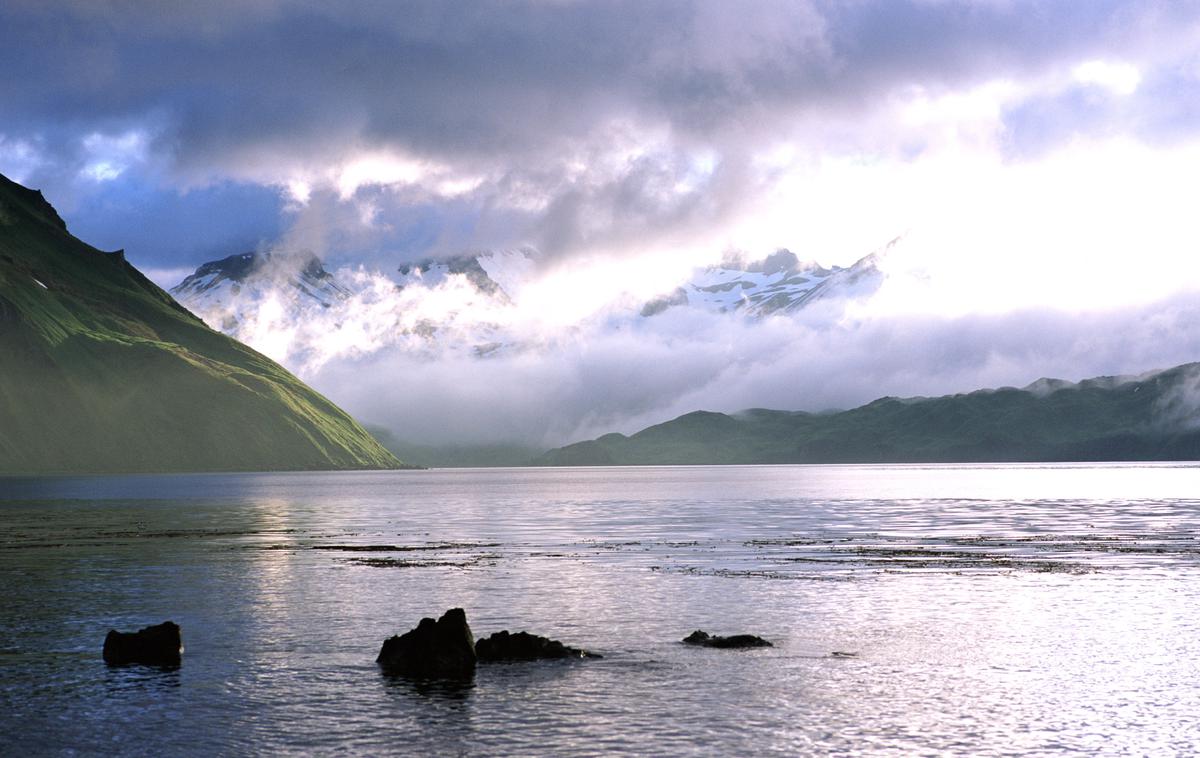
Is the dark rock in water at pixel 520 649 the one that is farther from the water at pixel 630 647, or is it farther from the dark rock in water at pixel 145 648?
the dark rock in water at pixel 145 648

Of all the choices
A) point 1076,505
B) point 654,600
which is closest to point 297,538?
point 654,600

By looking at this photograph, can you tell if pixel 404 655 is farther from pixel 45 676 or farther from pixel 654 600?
pixel 654 600

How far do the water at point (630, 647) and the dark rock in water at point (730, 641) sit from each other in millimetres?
947

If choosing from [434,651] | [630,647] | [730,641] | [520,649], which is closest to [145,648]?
[434,651]

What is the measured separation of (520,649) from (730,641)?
390 inches

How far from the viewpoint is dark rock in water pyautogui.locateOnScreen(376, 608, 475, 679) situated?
45094 millimetres

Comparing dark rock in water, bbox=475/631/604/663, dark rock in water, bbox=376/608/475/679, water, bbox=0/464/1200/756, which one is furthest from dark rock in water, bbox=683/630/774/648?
dark rock in water, bbox=376/608/475/679

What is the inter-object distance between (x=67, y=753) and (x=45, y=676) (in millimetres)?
12560

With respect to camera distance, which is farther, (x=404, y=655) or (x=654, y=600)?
(x=654, y=600)

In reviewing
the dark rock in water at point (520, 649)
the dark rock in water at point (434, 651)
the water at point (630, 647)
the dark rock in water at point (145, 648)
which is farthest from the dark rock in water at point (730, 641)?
the dark rock in water at point (145, 648)

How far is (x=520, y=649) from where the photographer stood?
47.8 metres

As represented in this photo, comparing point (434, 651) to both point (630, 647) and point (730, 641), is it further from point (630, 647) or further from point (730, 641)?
point (730, 641)

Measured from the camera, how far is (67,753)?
108 feet

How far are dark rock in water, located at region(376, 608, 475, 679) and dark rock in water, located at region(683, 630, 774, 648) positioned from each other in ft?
36.0
